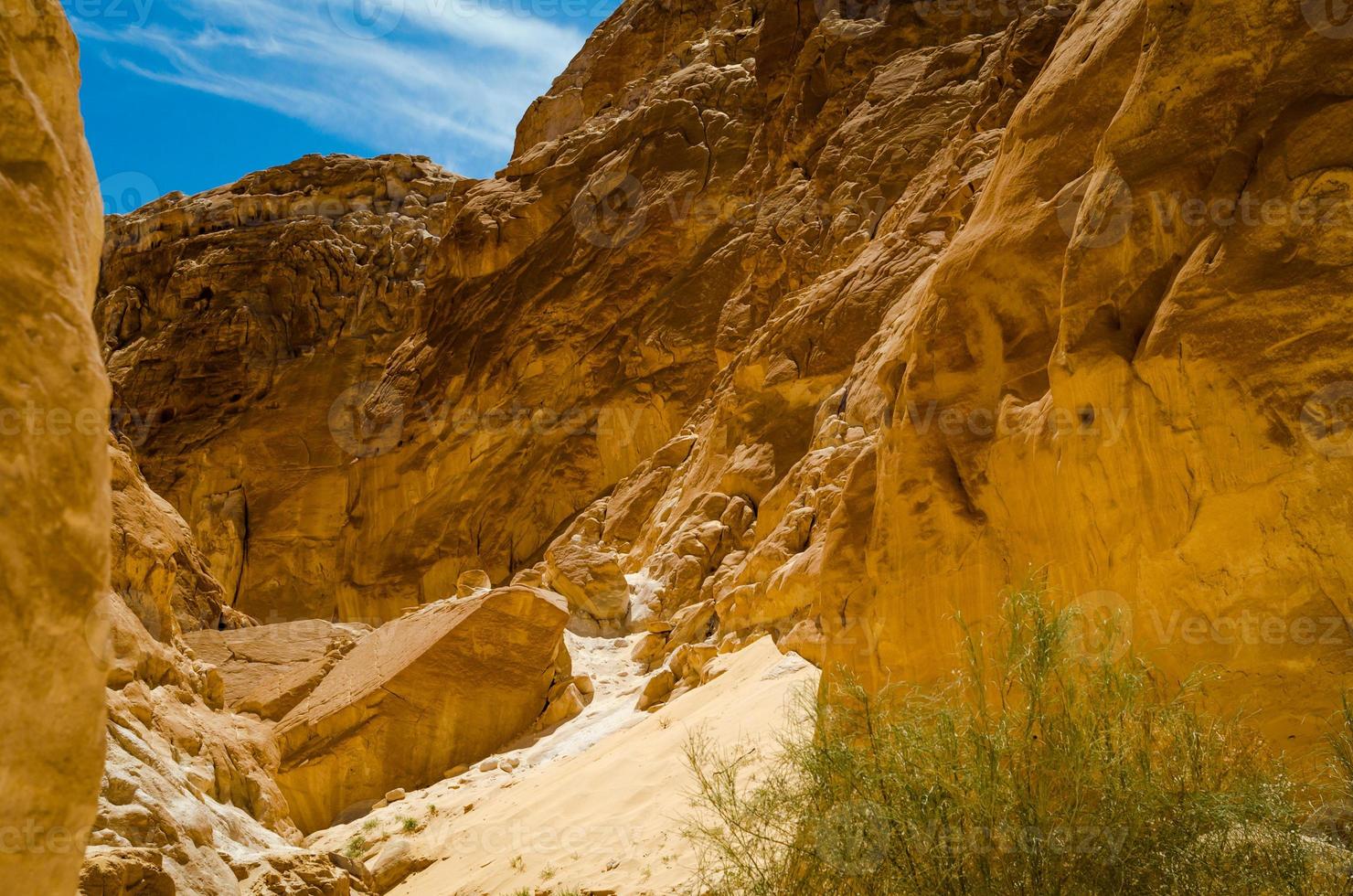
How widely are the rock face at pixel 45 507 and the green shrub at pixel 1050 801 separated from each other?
3.28 m

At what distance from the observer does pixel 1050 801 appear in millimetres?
4398

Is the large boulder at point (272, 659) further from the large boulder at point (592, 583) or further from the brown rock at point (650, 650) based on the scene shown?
the brown rock at point (650, 650)

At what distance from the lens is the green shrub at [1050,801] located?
423 cm

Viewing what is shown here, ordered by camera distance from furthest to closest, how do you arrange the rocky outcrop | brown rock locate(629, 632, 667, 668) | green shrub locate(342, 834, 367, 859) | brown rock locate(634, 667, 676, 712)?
1. the rocky outcrop
2. brown rock locate(629, 632, 667, 668)
3. brown rock locate(634, 667, 676, 712)
4. green shrub locate(342, 834, 367, 859)

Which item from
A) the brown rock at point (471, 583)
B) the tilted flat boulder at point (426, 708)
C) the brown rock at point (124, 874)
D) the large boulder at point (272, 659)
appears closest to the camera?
the brown rock at point (124, 874)

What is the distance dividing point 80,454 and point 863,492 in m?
6.71

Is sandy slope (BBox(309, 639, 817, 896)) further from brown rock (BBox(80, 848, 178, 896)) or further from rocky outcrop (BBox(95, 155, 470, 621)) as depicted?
rocky outcrop (BBox(95, 155, 470, 621))

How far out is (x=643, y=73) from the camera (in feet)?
114

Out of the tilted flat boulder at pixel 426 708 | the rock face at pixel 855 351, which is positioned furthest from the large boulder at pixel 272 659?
the rock face at pixel 855 351

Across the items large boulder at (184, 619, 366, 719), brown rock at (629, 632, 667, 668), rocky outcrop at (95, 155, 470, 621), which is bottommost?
brown rock at (629, 632, 667, 668)

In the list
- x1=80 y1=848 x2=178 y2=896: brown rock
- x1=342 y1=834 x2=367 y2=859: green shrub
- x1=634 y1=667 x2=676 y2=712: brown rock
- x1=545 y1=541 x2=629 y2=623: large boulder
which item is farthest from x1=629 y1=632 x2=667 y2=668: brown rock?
x1=80 y1=848 x2=178 y2=896: brown rock

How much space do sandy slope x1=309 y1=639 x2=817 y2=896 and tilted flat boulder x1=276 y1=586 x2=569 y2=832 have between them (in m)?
0.65

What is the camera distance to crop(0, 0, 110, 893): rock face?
6.27 ft

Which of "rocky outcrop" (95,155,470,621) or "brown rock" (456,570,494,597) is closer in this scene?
"brown rock" (456,570,494,597)
